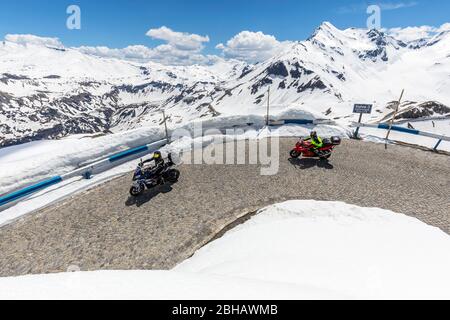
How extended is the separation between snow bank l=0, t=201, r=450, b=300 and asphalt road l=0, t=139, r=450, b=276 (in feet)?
3.95

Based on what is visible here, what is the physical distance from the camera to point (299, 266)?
5.03 metres

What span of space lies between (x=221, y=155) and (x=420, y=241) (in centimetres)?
950

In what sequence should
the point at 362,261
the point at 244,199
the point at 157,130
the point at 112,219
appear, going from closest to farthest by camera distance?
the point at 362,261 → the point at 112,219 → the point at 244,199 → the point at 157,130

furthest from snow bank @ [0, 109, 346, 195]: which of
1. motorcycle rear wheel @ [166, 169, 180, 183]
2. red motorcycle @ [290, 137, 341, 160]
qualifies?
motorcycle rear wheel @ [166, 169, 180, 183]

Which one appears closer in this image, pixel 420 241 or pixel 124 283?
pixel 124 283

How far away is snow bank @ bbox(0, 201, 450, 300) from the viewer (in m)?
3.32

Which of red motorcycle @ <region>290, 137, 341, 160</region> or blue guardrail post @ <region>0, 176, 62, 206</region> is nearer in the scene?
blue guardrail post @ <region>0, 176, 62, 206</region>

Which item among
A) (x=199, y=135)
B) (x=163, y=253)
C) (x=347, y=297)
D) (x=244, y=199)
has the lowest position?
(x=163, y=253)

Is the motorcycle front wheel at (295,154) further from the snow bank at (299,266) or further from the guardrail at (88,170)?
the guardrail at (88,170)

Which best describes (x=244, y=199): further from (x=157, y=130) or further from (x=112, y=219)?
(x=157, y=130)

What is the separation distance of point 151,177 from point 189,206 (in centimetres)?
235

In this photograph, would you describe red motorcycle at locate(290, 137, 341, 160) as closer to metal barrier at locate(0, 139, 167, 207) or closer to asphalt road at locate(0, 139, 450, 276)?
asphalt road at locate(0, 139, 450, 276)
